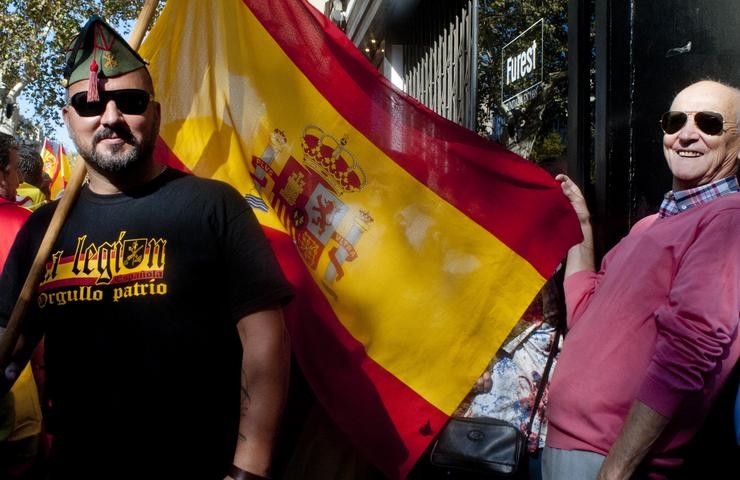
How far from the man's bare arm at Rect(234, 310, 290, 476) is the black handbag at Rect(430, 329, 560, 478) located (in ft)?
3.78

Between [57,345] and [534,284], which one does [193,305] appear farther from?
[534,284]

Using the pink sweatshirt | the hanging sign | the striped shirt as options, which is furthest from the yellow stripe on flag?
the hanging sign

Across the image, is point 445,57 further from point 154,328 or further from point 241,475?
point 241,475

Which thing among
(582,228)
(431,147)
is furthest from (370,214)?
(582,228)

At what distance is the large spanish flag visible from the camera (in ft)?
9.94

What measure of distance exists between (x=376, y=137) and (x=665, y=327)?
1.47m

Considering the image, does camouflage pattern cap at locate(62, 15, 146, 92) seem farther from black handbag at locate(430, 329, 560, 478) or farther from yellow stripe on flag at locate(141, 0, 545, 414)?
black handbag at locate(430, 329, 560, 478)

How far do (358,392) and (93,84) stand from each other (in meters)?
1.43

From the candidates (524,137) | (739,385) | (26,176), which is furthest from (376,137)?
(26,176)

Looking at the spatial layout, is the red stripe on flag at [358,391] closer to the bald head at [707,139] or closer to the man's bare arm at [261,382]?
the man's bare arm at [261,382]

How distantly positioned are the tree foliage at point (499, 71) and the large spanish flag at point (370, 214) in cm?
97

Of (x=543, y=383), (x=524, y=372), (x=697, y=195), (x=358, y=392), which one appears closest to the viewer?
(x=697, y=195)

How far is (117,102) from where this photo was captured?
8.02ft

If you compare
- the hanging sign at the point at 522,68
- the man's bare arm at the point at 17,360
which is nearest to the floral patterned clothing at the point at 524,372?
the hanging sign at the point at 522,68
